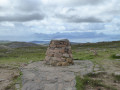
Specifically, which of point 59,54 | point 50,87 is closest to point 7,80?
point 50,87

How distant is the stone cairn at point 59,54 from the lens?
11398 millimetres

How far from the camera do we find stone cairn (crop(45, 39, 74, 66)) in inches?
449

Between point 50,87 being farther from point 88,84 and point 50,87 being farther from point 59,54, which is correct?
point 59,54

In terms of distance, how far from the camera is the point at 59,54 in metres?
11.6

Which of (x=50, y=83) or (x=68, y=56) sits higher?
(x=68, y=56)

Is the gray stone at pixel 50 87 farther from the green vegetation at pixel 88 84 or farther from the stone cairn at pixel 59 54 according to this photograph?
the stone cairn at pixel 59 54

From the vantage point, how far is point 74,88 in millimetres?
6676

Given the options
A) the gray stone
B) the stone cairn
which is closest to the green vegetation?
the gray stone

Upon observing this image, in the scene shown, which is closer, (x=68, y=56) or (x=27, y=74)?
(x=27, y=74)

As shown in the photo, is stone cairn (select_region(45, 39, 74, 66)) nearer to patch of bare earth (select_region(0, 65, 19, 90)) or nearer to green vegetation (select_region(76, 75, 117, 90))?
patch of bare earth (select_region(0, 65, 19, 90))

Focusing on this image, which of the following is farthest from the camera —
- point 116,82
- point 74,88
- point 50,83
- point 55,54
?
point 55,54

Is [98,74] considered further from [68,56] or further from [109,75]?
[68,56]

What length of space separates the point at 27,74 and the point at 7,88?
160cm

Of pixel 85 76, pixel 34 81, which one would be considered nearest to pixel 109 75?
pixel 85 76
